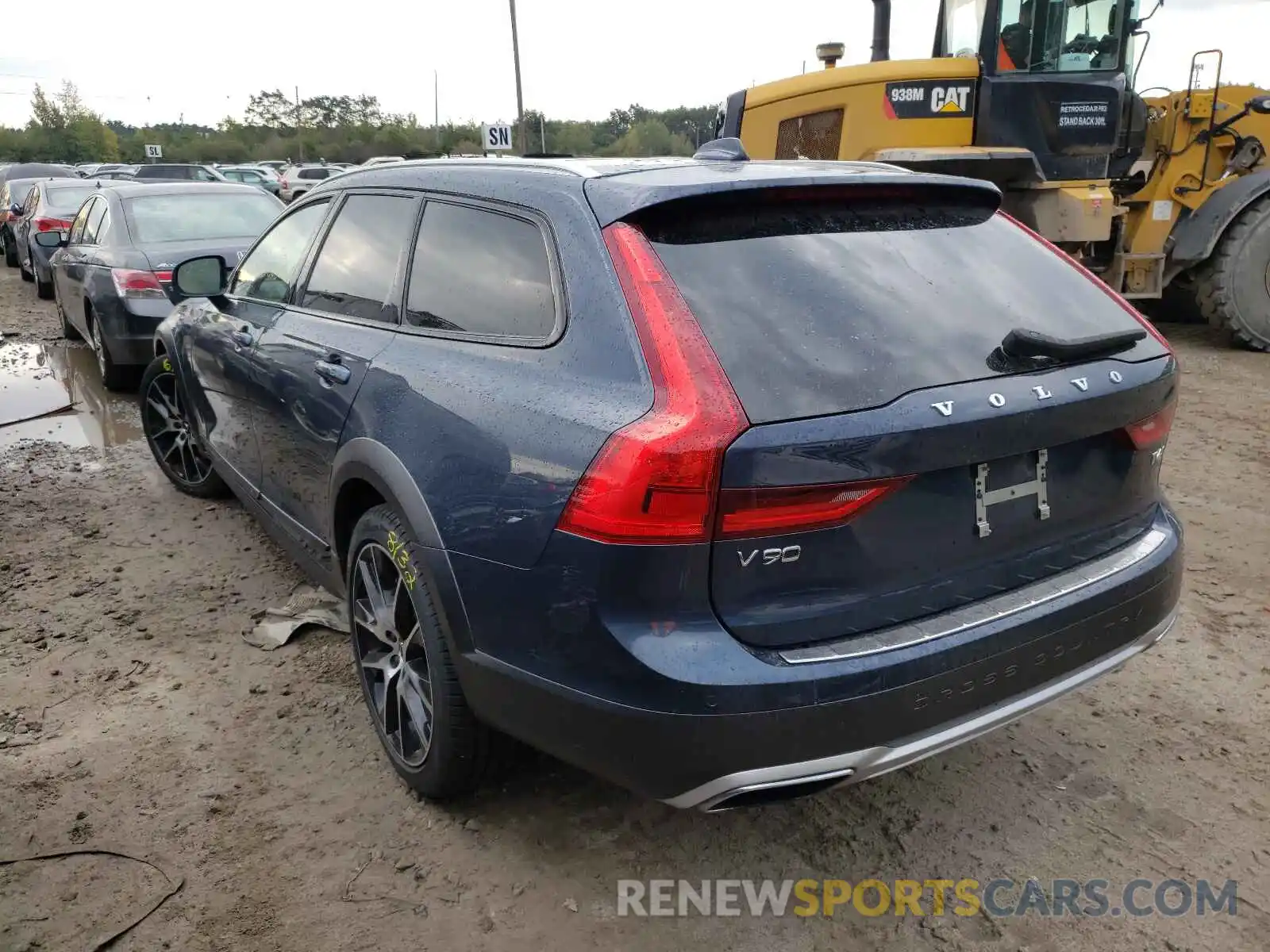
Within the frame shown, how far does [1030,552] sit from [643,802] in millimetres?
1314

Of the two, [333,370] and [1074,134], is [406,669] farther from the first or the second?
[1074,134]

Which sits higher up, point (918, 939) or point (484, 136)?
point (484, 136)

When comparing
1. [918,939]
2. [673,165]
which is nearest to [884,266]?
[673,165]

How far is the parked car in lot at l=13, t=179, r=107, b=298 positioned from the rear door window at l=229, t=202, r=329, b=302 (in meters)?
10.3

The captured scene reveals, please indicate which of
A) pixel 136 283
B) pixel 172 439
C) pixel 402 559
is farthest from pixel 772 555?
pixel 136 283

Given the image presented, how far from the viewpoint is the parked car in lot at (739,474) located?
2.02 m

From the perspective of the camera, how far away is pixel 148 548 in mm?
4828

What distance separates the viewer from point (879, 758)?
83.9 inches

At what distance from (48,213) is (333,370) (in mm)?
12791

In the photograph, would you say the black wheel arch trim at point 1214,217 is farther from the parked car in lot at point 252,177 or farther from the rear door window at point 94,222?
the parked car in lot at point 252,177

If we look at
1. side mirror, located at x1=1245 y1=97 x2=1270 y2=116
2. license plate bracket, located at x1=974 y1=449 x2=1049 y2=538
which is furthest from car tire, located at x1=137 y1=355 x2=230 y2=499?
side mirror, located at x1=1245 y1=97 x2=1270 y2=116

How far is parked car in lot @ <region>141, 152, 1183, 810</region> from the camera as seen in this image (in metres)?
2.02

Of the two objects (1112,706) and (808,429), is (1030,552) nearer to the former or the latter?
(808,429)

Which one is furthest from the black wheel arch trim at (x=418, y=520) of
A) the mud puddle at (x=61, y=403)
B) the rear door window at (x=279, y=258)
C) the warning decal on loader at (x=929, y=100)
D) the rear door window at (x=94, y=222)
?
the rear door window at (x=94, y=222)
